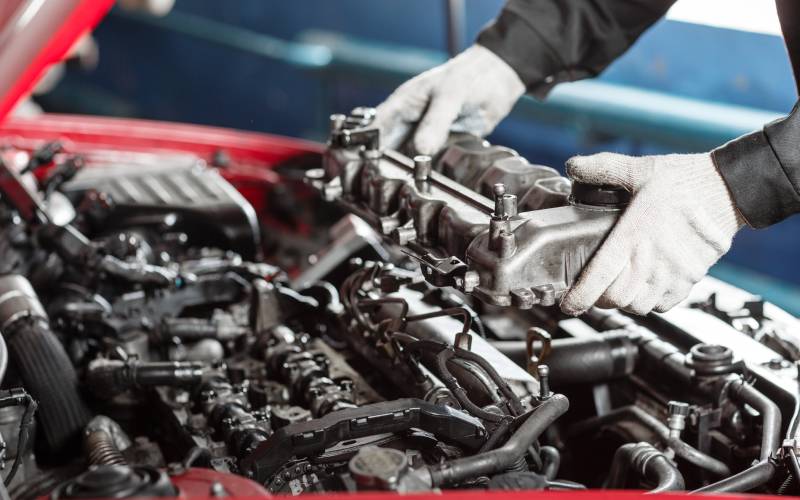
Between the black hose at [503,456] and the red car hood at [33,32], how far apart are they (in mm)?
1379

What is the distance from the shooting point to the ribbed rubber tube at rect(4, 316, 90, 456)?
1.78 m

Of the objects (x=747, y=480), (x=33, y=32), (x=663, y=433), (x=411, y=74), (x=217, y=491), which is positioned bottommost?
(x=411, y=74)


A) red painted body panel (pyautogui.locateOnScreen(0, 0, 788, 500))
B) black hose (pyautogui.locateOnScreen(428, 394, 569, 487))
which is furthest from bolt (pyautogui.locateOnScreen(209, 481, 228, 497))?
red painted body panel (pyautogui.locateOnScreen(0, 0, 788, 500))

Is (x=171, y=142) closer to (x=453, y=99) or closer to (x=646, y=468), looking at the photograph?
(x=453, y=99)

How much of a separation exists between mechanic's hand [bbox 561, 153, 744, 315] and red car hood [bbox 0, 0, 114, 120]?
1.24m

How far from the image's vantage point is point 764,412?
1.54 m

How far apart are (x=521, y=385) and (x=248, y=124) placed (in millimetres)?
6403

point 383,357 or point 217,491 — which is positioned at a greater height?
point 217,491

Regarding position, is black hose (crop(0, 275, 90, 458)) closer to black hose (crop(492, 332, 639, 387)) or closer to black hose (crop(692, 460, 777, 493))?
black hose (crop(492, 332, 639, 387))

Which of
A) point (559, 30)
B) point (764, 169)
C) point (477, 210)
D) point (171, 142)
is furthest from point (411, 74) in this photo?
point (764, 169)

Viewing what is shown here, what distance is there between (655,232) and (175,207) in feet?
4.67

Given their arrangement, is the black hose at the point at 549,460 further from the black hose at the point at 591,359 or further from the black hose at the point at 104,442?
the black hose at the point at 104,442

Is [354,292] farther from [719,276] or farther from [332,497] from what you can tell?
[719,276]

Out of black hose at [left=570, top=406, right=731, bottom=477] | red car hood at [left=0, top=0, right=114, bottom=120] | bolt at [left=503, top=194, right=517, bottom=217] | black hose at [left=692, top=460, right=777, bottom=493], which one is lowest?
black hose at [left=570, top=406, right=731, bottom=477]
